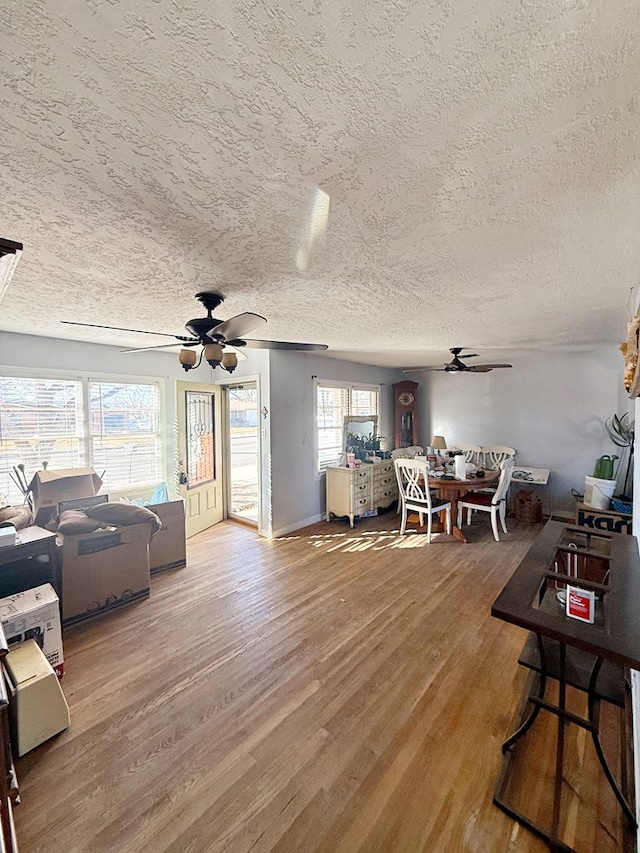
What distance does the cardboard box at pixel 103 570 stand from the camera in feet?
8.79

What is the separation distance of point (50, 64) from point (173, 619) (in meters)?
3.09

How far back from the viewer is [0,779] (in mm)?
1116

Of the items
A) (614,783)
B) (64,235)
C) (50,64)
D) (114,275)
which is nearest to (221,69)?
(50,64)

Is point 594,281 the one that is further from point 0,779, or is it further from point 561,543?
point 0,779

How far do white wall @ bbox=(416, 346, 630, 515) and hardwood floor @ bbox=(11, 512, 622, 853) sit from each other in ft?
10.3

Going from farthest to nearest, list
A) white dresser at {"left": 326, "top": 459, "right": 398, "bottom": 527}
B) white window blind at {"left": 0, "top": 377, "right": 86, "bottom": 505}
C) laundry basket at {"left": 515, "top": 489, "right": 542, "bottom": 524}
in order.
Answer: laundry basket at {"left": 515, "top": 489, "right": 542, "bottom": 524} < white dresser at {"left": 326, "top": 459, "right": 398, "bottom": 527} < white window blind at {"left": 0, "top": 377, "right": 86, "bottom": 505}

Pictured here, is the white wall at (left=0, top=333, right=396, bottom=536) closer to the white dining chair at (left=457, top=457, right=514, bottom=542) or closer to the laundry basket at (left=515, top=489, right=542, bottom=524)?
the white dining chair at (left=457, top=457, right=514, bottom=542)

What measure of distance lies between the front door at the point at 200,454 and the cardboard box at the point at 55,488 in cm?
116

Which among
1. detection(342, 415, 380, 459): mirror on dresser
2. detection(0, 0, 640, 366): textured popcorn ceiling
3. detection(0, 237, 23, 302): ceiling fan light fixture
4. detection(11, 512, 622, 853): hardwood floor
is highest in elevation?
detection(0, 0, 640, 366): textured popcorn ceiling

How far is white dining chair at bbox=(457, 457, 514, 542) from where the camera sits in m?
4.37

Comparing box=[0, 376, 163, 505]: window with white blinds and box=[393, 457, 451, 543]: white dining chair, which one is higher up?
box=[0, 376, 163, 505]: window with white blinds

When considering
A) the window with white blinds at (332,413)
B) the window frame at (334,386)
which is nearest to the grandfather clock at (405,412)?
the window frame at (334,386)

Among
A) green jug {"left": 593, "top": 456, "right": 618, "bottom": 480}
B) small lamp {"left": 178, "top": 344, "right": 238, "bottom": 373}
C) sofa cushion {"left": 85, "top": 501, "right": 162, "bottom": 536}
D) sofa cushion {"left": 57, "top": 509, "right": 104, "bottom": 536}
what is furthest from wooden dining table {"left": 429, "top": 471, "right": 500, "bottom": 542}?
sofa cushion {"left": 57, "top": 509, "right": 104, "bottom": 536}

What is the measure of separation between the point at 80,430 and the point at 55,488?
0.81m
